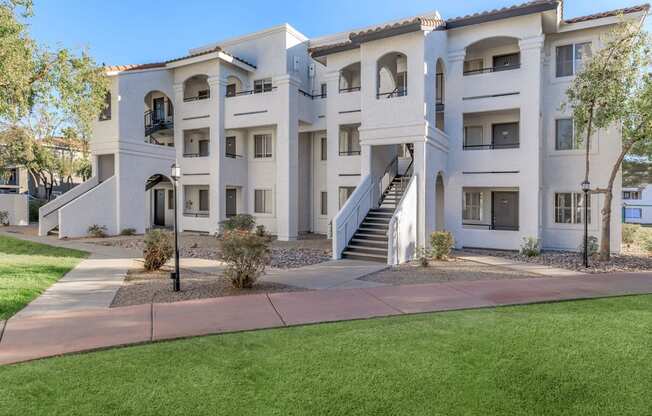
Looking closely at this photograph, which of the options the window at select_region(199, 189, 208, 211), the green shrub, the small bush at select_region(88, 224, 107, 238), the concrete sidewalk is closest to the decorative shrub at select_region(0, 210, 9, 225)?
the small bush at select_region(88, 224, 107, 238)

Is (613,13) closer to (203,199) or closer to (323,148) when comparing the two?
(323,148)

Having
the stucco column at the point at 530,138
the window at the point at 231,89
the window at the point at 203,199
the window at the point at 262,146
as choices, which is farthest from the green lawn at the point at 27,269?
the stucco column at the point at 530,138

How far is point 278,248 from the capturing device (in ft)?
55.9

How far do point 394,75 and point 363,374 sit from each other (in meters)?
16.8

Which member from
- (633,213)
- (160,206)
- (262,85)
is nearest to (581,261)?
(262,85)

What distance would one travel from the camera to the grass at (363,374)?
396 centimetres

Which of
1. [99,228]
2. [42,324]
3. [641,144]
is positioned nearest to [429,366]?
[42,324]

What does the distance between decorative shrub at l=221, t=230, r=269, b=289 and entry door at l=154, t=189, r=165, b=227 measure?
63.7 feet

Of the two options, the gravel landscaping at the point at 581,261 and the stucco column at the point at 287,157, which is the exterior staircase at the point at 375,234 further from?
the stucco column at the point at 287,157

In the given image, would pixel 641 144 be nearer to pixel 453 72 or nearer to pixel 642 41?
pixel 642 41

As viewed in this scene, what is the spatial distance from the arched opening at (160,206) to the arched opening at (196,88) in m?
5.79

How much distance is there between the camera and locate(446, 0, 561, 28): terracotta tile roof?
48.5 feet

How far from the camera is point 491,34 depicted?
16.2 metres

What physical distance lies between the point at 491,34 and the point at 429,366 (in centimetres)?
1539
